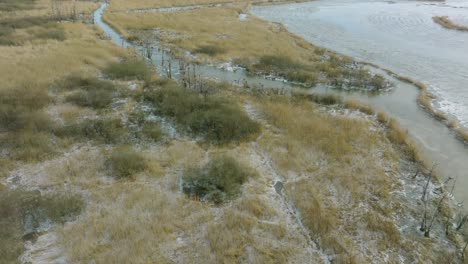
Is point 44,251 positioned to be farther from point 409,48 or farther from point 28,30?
point 409,48

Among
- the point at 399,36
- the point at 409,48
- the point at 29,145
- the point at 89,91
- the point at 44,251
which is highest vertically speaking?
the point at 399,36

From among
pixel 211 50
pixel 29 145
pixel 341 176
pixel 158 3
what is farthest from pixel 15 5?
pixel 341 176

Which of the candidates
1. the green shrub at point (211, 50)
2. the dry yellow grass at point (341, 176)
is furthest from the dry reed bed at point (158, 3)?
the dry yellow grass at point (341, 176)

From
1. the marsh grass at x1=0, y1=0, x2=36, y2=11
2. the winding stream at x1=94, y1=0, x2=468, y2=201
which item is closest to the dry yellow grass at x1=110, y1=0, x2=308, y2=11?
the winding stream at x1=94, y1=0, x2=468, y2=201

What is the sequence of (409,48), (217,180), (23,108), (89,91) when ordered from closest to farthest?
(217,180) → (23,108) → (89,91) → (409,48)

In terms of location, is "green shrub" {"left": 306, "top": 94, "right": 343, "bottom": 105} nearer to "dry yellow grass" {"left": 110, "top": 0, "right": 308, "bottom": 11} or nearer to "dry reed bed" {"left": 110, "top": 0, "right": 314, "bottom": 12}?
"dry reed bed" {"left": 110, "top": 0, "right": 314, "bottom": 12}

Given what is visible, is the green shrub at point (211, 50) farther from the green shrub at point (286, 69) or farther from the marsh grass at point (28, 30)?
the marsh grass at point (28, 30)

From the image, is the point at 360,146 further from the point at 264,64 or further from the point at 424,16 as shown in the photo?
the point at 424,16

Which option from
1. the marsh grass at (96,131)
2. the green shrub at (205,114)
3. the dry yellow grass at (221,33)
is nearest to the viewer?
the marsh grass at (96,131)
